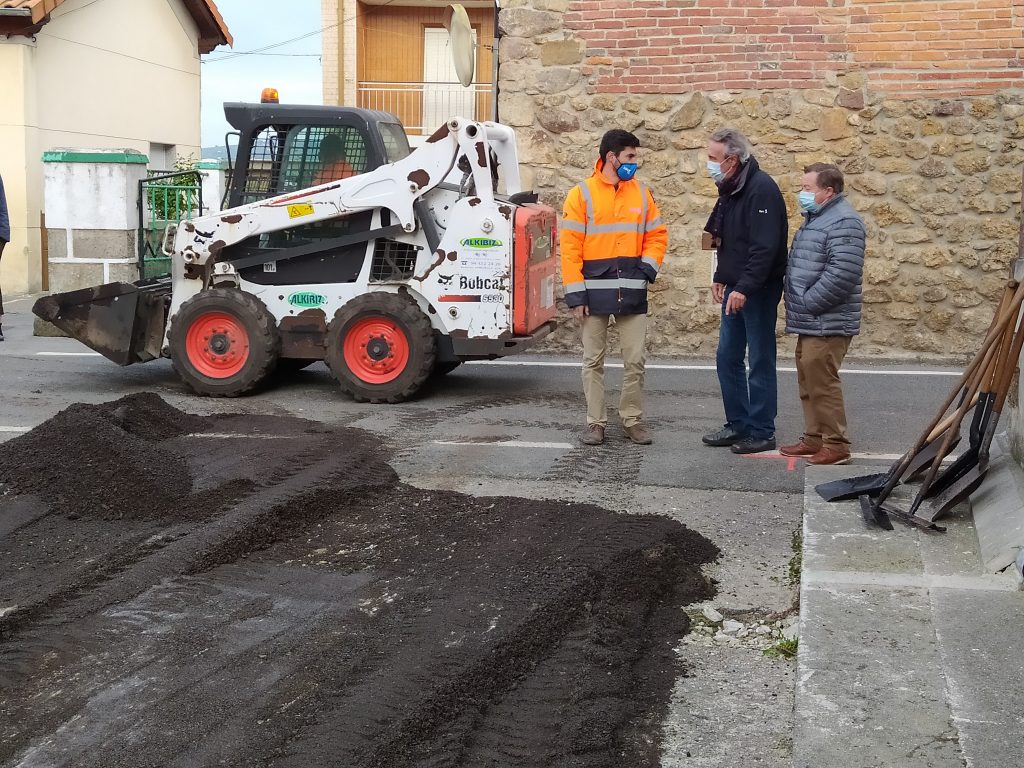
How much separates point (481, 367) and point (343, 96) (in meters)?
19.2

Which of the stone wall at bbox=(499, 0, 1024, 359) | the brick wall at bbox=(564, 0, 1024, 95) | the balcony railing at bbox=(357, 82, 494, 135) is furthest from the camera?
the balcony railing at bbox=(357, 82, 494, 135)

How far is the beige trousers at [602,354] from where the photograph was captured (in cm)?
837

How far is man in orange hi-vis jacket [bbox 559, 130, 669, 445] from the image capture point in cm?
817

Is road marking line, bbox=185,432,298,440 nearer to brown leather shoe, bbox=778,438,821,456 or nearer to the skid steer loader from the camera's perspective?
the skid steer loader

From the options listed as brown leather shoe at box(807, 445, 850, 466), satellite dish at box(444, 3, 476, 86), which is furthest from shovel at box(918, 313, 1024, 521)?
satellite dish at box(444, 3, 476, 86)

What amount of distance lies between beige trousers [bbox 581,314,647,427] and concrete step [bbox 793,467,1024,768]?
267 centimetres

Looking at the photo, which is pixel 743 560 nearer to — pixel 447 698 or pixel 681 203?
pixel 447 698

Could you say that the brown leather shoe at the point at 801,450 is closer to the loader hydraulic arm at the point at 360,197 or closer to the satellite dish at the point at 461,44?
the loader hydraulic arm at the point at 360,197

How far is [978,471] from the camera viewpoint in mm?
6012

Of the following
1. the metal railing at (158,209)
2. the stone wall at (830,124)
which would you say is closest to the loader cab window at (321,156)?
the stone wall at (830,124)

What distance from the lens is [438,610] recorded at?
16.7 ft

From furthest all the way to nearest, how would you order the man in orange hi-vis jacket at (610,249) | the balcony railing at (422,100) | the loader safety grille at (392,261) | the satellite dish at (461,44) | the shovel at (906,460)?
the balcony railing at (422,100) < the satellite dish at (461,44) < the loader safety grille at (392,261) < the man in orange hi-vis jacket at (610,249) < the shovel at (906,460)

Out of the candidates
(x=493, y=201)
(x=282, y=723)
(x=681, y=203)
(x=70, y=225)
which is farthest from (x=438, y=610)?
(x=70, y=225)

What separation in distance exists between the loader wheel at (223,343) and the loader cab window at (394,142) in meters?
1.57
